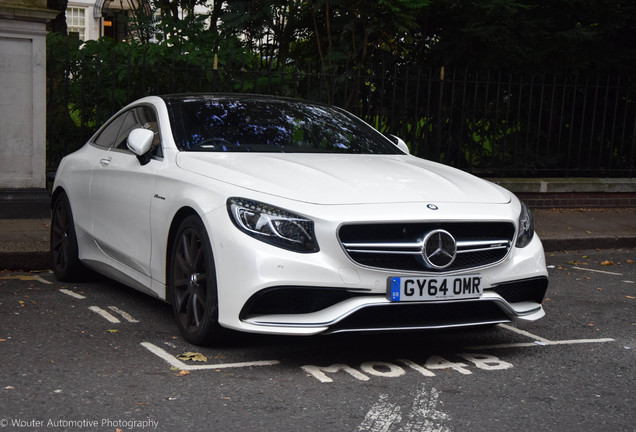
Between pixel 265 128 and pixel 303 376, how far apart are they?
1.94 metres

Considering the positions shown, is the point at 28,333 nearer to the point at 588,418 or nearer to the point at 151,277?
the point at 151,277

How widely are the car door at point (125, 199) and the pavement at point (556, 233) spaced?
1.59 m

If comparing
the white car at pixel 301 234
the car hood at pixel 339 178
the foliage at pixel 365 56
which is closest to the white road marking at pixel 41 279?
the white car at pixel 301 234

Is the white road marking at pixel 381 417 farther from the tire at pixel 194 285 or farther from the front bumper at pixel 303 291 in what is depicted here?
the tire at pixel 194 285

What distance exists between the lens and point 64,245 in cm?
702

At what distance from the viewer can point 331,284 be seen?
14.7ft

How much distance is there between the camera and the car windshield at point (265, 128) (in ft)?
18.6

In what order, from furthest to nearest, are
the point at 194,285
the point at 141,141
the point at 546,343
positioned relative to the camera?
the point at 141,141
the point at 546,343
the point at 194,285

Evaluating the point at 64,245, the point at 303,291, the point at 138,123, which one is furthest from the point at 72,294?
the point at 303,291

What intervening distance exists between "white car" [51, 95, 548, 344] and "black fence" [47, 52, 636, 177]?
4.81m

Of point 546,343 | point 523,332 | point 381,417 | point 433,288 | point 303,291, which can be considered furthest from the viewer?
point 523,332

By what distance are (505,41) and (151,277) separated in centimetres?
813

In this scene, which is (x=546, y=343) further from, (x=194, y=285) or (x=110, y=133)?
(x=110, y=133)

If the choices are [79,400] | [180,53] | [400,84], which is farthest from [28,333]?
[400,84]
